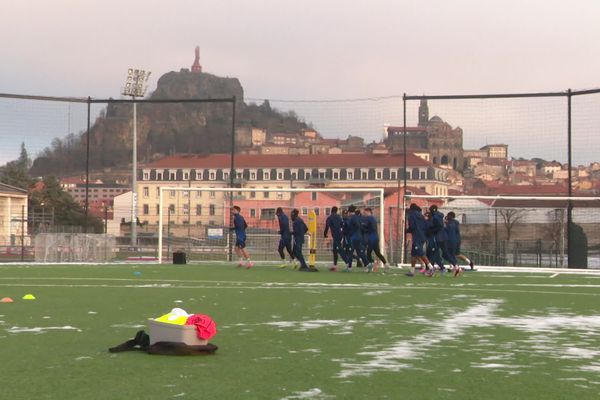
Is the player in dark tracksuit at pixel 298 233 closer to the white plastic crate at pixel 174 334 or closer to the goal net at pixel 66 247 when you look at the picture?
the goal net at pixel 66 247

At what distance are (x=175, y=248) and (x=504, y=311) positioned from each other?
20007 millimetres

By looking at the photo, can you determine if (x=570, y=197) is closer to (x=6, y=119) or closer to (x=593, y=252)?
(x=593, y=252)

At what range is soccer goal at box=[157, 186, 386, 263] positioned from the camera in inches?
1114

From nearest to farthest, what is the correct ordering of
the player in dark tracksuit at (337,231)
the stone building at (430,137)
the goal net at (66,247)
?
the player in dark tracksuit at (337,231), the goal net at (66,247), the stone building at (430,137)

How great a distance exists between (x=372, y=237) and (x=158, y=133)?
81973 mm

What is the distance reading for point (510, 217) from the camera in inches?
1297

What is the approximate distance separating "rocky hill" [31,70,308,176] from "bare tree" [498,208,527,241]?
8837 millimetres

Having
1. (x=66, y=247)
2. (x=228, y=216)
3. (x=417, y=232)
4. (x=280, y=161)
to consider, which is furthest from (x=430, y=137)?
(x=280, y=161)

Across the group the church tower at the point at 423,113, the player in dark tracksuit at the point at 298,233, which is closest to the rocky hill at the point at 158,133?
the church tower at the point at 423,113

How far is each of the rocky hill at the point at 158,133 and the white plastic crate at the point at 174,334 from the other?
74.6 ft

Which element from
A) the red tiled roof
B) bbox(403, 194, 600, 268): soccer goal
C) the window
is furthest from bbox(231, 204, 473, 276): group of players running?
the red tiled roof

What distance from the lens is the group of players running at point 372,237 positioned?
1942 cm

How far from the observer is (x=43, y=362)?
6.41 meters

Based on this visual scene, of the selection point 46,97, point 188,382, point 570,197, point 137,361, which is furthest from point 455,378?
point 46,97
